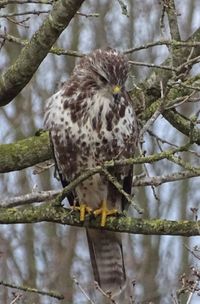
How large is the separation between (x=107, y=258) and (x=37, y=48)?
2002 mm

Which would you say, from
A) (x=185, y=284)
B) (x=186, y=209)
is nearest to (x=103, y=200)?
(x=185, y=284)

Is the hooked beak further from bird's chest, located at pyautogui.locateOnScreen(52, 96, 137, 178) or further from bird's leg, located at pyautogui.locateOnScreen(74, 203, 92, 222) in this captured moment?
bird's leg, located at pyautogui.locateOnScreen(74, 203, 92, 222)

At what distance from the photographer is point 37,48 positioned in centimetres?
532

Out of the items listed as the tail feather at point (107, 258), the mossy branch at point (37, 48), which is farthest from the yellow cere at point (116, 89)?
the tail feather at point (107, 258)

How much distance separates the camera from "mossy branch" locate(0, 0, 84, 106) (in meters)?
5.09

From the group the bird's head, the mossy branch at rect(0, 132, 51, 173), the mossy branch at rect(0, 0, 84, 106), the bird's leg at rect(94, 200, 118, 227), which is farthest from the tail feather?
the mossy branch at rect(0, 0, 84, 106)

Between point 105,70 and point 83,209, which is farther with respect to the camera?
point 83,209

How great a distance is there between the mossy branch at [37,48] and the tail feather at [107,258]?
4.92 feet

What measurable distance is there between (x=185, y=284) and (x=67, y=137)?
52.6 inches

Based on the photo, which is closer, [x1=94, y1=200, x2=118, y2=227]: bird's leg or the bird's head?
the bird's head

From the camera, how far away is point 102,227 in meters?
5.98

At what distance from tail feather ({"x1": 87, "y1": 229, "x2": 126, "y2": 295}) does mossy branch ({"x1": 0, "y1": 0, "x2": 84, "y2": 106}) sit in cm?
150

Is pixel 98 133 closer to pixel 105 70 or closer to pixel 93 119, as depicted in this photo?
pixel 93 119

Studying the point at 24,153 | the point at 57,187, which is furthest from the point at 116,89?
the point at 57,187
